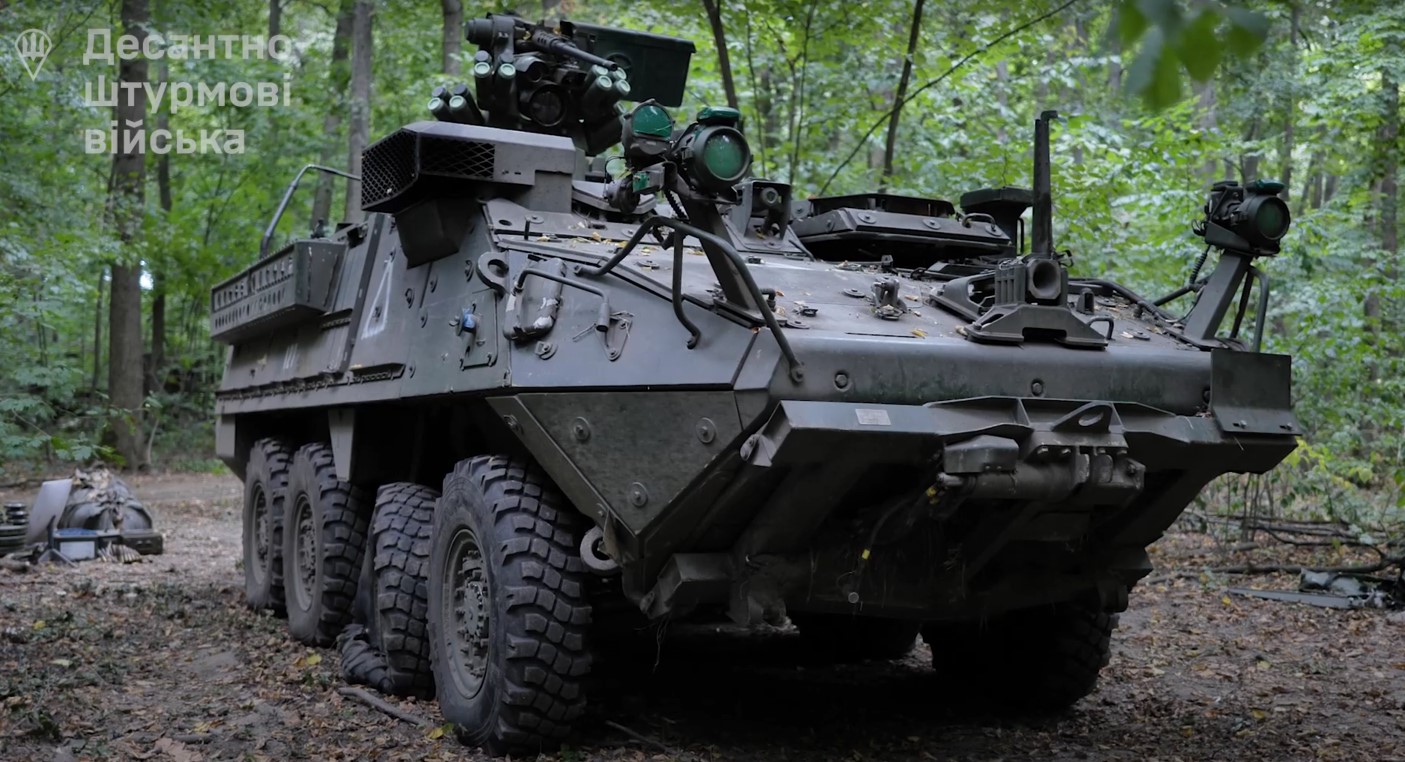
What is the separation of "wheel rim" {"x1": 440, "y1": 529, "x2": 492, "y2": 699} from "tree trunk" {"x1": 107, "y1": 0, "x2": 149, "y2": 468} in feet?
36.4

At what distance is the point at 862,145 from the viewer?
12.4m

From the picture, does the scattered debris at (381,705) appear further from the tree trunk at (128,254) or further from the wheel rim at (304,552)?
the tree trunk at (128,254)

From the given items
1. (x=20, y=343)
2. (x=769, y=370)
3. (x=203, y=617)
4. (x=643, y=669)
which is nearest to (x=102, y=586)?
(x=203, y=617)

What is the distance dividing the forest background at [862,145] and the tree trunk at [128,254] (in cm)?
4

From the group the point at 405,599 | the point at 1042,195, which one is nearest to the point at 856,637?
the point at 405,599

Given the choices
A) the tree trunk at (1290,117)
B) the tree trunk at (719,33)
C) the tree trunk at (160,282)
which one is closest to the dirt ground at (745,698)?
the tree trunk at (719,33)

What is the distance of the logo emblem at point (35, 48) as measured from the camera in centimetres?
1198

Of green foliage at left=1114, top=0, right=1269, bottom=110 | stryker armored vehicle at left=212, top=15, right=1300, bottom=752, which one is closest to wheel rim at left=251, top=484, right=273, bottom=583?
stryker armored vehicle at left=212, top=15, right=1300, bottom=752

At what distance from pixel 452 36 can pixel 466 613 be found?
10.3 meters

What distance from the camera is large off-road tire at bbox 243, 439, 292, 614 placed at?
8688 millimetres

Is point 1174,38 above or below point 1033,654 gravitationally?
above

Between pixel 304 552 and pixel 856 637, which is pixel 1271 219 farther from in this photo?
pixel 304 552

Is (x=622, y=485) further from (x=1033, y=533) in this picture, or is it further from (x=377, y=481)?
(x=377, y=481)

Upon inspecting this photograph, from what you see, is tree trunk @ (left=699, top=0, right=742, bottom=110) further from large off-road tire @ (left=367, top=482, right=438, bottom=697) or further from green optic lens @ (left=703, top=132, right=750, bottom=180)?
green optic lens @ (left=703, top=132, right=750, bottom=180)
